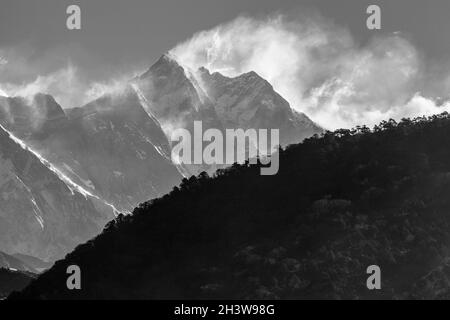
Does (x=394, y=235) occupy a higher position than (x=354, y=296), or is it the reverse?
(x=394, y=235)

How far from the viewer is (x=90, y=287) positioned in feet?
594

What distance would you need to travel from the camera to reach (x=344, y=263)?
572 feet

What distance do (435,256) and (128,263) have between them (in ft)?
149

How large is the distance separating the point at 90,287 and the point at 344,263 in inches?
1432

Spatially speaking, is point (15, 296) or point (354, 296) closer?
point (354, 296)

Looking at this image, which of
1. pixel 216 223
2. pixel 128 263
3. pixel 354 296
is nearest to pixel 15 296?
pixel 128 263

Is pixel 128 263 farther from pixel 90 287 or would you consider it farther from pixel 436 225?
pixel 436 225
